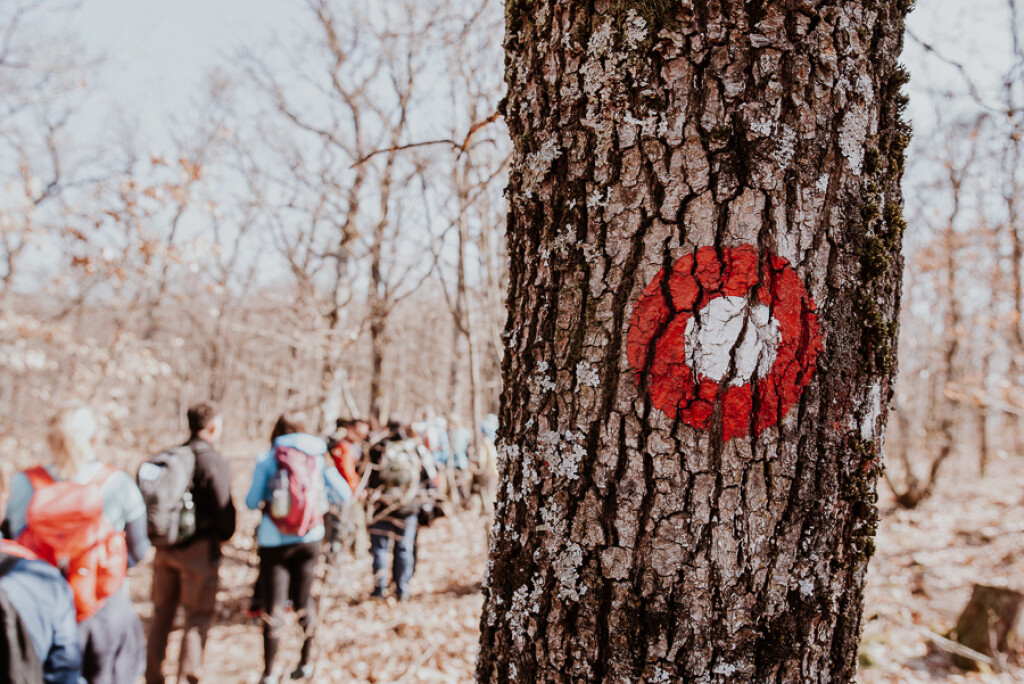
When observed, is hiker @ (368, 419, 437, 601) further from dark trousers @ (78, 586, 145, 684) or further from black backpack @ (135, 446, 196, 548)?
dark trousers @ (78, 586, 145, 684)

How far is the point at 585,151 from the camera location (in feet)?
3.70

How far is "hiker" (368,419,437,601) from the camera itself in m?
4.99

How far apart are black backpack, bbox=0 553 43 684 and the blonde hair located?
74cm

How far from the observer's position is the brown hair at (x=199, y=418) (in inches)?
147

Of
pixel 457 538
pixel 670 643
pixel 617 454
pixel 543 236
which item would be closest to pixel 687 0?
pixel 543 236

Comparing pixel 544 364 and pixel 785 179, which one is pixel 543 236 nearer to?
pixel 544 364

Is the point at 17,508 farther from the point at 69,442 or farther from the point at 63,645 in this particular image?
the point at 63,645

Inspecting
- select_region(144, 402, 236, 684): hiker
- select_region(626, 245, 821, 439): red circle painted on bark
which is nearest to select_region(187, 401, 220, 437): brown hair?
select_region(144, 402, 236, 684): hiker

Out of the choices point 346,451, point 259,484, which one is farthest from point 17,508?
point 346,451

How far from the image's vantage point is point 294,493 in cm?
373

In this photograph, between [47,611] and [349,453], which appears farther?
[349,453]

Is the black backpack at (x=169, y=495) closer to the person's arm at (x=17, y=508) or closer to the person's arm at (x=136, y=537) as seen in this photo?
the person's arm at (x=136, y=537)

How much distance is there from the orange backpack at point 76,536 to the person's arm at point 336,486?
151 centimetres

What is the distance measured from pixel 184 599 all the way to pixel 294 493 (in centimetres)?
98
